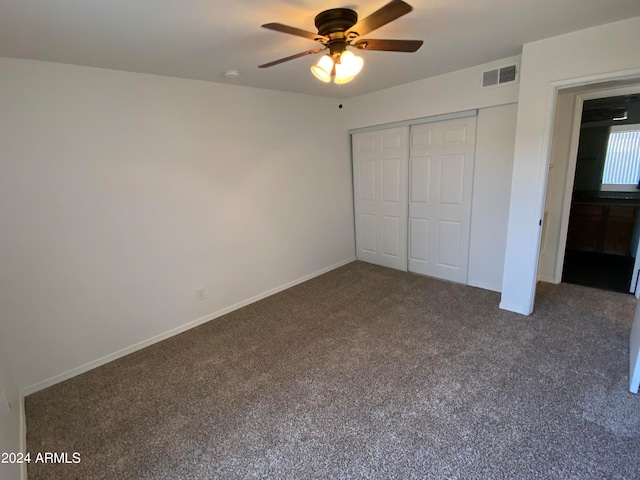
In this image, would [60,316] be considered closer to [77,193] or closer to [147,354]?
[147,354]

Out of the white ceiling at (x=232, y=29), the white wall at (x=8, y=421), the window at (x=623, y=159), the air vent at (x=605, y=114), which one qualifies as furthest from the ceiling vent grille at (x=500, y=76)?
the white wall at (x=8, y=421)

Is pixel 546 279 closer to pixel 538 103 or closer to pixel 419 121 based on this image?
pixel 538 103

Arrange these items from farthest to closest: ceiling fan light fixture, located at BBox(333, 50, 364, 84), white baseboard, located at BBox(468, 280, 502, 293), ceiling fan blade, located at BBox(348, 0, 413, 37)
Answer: white baseboard, located at BBox(468, 280, 502, 293), ceiling fan light fixture, located at BBox(333, 50, 364, 84), ceiling fan blade, located at BBox(348, 0, 413, 37)

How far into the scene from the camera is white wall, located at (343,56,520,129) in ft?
10.1

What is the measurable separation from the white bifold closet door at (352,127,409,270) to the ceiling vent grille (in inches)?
39.7

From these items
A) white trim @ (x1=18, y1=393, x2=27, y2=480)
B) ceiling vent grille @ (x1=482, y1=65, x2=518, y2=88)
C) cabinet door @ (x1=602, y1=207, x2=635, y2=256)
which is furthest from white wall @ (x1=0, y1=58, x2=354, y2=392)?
cabinet door @ (x1=602, y1=207, x2=635, y2=256)

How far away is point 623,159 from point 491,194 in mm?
2906

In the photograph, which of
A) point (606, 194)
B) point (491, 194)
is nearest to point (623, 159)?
point (606, 194)

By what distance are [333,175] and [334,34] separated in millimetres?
2624

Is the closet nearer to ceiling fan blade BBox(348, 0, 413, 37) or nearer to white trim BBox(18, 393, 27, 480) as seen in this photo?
ceiling fan blade BBox(348, 0, 413, 37)

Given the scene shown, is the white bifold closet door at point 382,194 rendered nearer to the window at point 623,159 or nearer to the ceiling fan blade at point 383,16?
the ceiling fan blade at point 383,16

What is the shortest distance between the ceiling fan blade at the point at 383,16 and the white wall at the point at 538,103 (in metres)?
1.75

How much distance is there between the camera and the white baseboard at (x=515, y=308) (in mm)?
2984

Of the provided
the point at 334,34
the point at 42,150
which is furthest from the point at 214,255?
the point at 334,34
